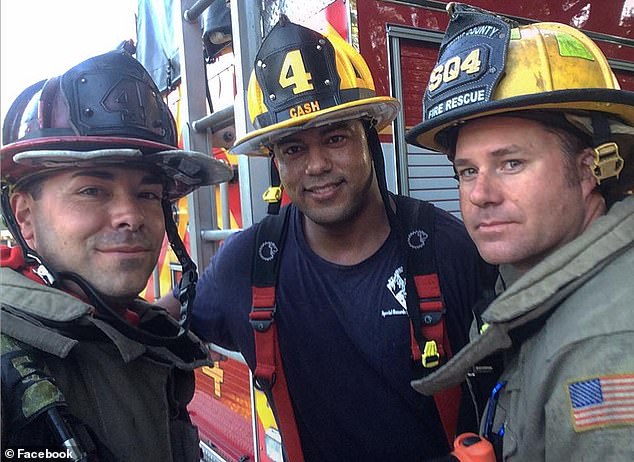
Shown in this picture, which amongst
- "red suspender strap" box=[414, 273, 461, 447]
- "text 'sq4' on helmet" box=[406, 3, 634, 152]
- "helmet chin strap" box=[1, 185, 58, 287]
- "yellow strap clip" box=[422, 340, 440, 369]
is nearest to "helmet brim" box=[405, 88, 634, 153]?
"text 'sq4' on helmet" box=[406, 3, 634, 152]

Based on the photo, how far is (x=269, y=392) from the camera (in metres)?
1.97

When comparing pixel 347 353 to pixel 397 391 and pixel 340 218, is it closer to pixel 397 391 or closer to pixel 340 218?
pixel 397 391

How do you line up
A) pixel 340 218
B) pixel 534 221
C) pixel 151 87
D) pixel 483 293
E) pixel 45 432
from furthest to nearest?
1. pixel 340 218
2. pixel 483 293
3. pixel 151 87
4. pixel 534 221
5. pixel 45 432

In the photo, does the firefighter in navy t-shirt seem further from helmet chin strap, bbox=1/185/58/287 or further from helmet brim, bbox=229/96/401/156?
helmet chin strap, bbox=1/185/58/287

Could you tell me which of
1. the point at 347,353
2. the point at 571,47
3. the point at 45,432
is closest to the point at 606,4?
the point at 571,47

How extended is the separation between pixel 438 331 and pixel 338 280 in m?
0.42

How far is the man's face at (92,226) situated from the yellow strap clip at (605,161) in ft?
4.18

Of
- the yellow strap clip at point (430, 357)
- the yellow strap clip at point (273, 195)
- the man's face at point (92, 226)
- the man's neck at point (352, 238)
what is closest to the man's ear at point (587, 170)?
the yellow strap clip at point (430, 357)

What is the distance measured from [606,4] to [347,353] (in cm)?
280

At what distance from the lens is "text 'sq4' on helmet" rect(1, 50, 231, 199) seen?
1386 millimetres

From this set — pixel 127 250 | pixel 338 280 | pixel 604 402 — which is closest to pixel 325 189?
pixel 338 280

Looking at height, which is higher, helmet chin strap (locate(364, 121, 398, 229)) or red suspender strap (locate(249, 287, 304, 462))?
helmet chin strap (locate(364, 121, 398, 229))

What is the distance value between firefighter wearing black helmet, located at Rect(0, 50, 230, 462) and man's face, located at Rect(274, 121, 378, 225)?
0.50 meters

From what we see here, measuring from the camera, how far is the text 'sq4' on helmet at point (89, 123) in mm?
1386
